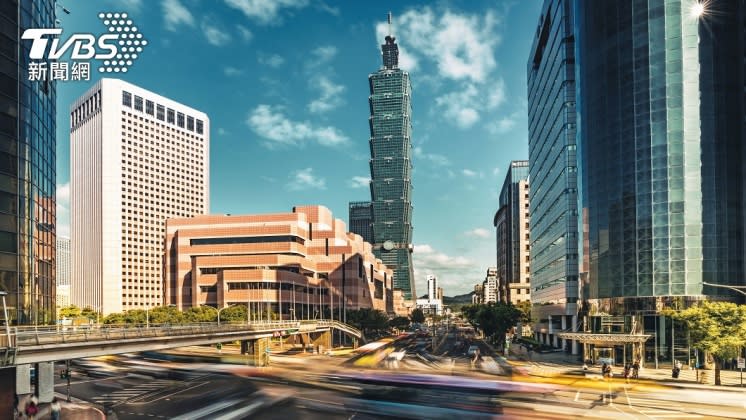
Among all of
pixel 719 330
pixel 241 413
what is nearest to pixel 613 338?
pixel 719 330

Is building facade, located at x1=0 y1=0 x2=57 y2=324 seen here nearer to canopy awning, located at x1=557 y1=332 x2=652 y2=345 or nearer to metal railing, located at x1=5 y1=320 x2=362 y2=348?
metal railing, located at x1=5 y1=320 x2=362 y2=348

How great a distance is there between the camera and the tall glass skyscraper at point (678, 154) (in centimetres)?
8519

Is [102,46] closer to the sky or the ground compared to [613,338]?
closer to the sky

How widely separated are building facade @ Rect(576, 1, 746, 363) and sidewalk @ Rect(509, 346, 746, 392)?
6.56 m

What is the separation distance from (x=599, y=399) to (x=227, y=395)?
35.6 metres

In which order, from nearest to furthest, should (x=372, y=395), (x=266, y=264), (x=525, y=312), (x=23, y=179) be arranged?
1. (x=372, y=395)
2. (x=23, y=179)
3. (x=266, y=264)
4. (x=525, y=312)

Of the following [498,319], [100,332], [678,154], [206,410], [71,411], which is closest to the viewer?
[100,332]

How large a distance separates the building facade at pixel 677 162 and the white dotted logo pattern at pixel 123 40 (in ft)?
232

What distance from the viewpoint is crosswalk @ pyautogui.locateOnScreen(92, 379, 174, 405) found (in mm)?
57466

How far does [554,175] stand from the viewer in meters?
123

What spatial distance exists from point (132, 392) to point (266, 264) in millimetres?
87343

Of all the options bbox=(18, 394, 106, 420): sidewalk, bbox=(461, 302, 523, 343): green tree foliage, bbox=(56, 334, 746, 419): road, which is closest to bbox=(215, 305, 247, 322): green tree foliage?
bbox=(56, 334, 746, 419): road

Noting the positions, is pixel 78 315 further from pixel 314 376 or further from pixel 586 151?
pixel 586 151

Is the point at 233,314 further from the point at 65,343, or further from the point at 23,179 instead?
the point at 65,343
